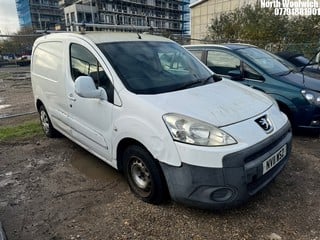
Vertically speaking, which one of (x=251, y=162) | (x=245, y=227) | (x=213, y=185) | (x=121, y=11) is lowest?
(x=245, y=227)

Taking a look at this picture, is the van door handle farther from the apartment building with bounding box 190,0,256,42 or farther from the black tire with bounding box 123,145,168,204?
the apartment building with bounding box 190,0,256,42

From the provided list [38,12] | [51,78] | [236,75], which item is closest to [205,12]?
[236,75]

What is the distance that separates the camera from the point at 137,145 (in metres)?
2.69

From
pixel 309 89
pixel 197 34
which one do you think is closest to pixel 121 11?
pixel 197 34

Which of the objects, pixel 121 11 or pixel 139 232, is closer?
pixel 139 232

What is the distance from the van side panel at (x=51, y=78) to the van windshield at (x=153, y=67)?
3.54 feet

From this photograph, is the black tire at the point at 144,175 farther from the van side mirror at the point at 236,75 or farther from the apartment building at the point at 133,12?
the apartment building at the point at 133,12

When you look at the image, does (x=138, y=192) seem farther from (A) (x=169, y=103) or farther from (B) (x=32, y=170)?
(B) (x=32, y=170)

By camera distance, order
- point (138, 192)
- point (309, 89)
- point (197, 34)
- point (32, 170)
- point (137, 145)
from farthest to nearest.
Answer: point (197, 34) < point (309, 89) < point (32, 170) < point (138, 192) < point (137, 145)

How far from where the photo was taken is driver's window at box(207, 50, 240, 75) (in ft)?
16.6

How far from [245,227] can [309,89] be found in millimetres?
→ 2854

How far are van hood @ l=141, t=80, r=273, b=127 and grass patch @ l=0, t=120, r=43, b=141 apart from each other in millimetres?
3585

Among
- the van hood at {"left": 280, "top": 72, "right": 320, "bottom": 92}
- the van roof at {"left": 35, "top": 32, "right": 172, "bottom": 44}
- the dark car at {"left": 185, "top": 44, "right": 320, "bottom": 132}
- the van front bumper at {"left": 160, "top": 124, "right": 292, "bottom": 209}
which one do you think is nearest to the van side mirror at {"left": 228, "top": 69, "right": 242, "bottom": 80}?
the dark car at {"left": 185, "top": 44, "right": 320, "bottom": 132}

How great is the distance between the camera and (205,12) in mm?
33844
